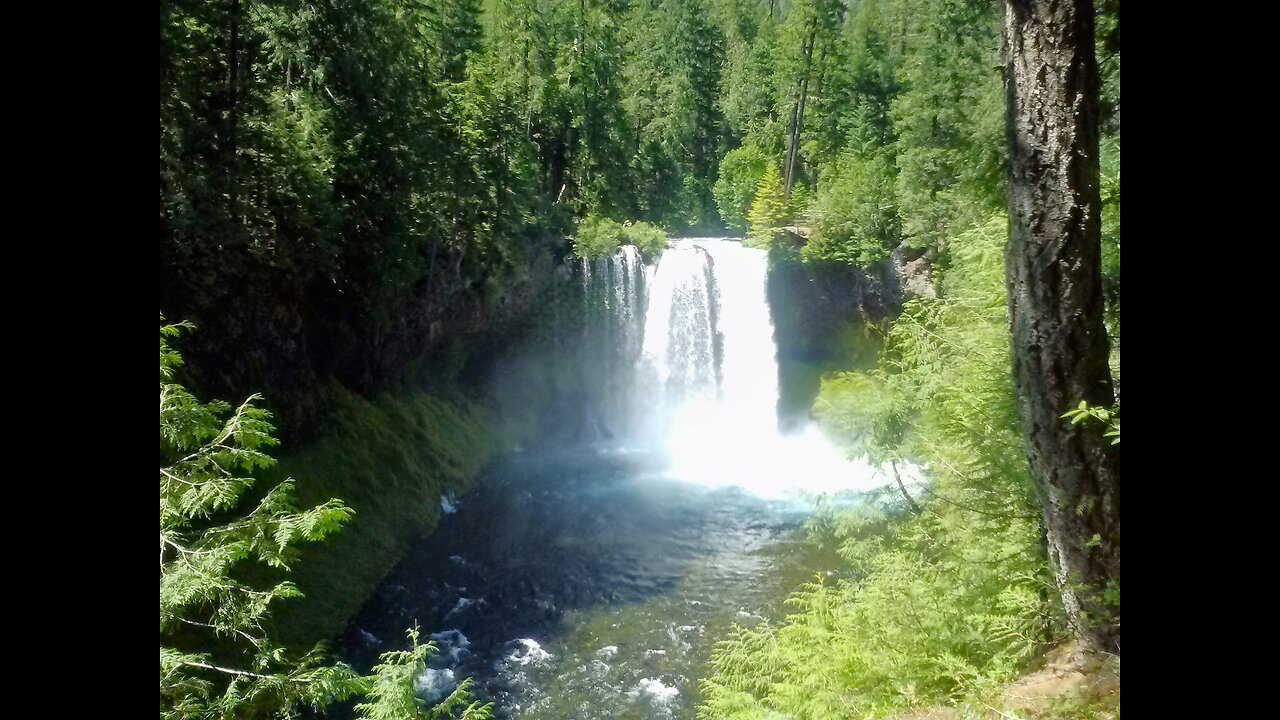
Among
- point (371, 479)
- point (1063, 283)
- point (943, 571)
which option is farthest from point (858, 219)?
point (1063, 283)

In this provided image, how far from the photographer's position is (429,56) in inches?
913

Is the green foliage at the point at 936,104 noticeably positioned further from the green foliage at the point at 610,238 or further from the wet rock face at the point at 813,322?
the green foliage at the point at 610,238

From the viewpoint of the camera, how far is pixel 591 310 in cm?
2738

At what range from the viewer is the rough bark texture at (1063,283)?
176 inches

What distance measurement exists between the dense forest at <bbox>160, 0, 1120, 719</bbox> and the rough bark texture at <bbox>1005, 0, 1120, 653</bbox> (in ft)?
0.06

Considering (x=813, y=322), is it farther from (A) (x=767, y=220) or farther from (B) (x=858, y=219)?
(A) (x=767, y=220)

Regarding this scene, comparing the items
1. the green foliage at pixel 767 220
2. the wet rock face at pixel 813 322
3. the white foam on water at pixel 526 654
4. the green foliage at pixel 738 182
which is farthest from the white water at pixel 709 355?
the white foam on water at pixel 526 654

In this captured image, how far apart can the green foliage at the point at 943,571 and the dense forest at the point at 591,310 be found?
0.05 metres

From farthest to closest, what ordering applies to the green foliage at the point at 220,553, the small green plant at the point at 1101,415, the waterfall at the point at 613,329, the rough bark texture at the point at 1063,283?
the waterfall at the point at 613,329 < the green foliage at the point at 220,553 < the rough bark texture at the point at 1063,283 < the small green plant at the point at 1101,415

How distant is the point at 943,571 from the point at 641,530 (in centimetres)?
1073

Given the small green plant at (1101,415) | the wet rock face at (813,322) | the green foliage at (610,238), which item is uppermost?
the green foliage at (610,238)

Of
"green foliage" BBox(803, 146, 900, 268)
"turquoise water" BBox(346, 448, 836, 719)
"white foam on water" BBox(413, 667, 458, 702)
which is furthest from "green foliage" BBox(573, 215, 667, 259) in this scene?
"white foam on water" BBox(413, 667, 458, 702)
